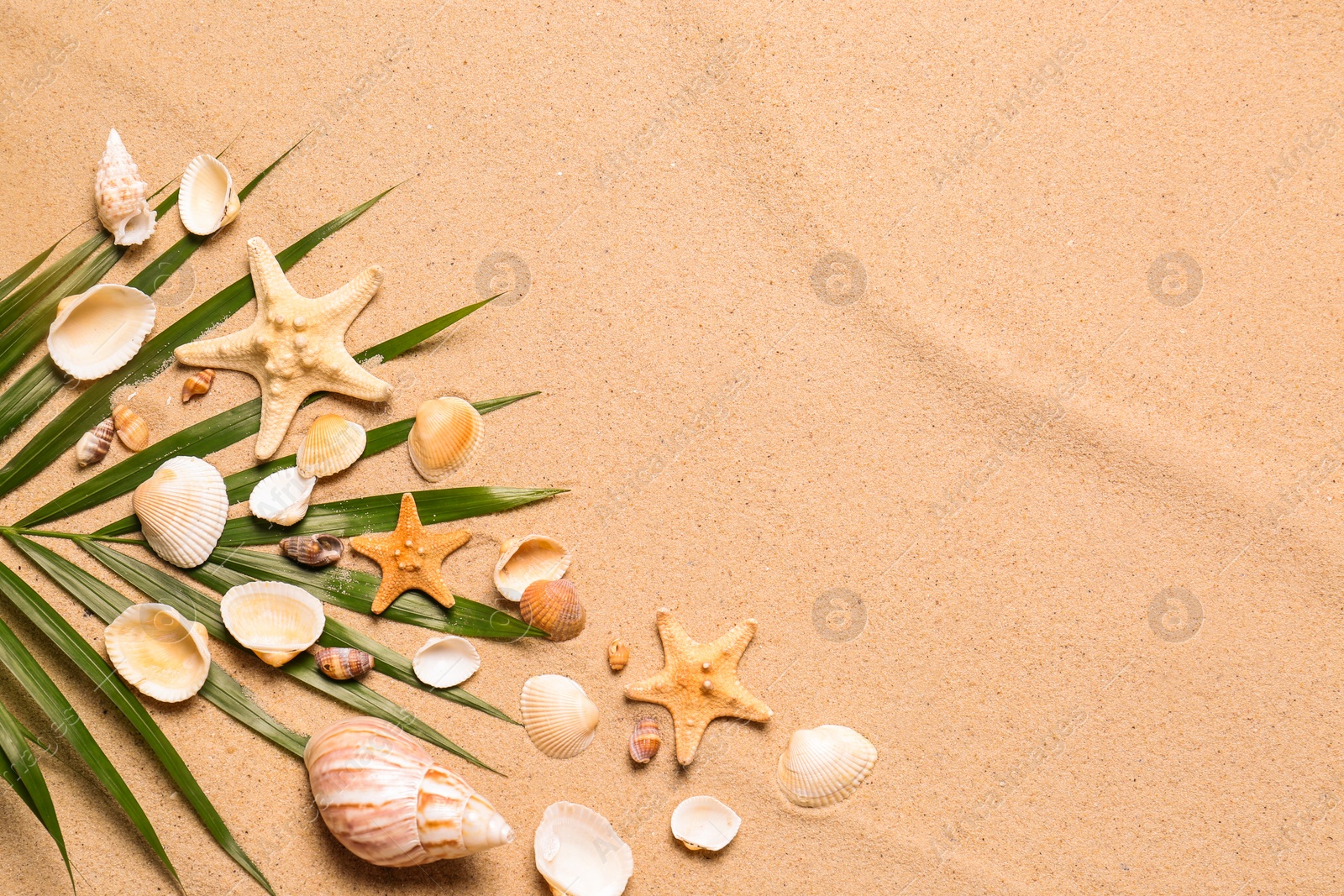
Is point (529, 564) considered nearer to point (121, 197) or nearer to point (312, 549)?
point (312, 549)

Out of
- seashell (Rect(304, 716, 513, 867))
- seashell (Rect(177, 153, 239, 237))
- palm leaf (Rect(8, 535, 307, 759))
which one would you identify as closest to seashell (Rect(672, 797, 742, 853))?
seashell (Rect(304, 716, 513, 867))

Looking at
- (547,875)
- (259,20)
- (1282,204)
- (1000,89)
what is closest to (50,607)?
(547,875)

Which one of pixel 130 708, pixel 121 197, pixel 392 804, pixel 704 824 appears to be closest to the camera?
pixel 392 804

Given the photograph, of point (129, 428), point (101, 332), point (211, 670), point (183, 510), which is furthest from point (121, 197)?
point (211, 670)

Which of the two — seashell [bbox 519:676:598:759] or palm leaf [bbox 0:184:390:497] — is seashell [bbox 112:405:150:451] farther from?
seashell [bbox 519:676:598:759]

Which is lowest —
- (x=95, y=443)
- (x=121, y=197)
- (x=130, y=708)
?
(x=130, y=708)

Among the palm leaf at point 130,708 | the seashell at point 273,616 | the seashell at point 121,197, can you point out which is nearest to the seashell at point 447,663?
→ the seashell at point 273,616
